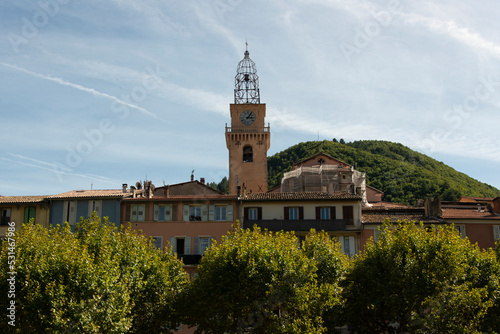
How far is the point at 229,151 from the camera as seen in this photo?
68812 mm

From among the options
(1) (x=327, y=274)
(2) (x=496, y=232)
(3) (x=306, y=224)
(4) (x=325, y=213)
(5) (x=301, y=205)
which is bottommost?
(1) (x=327, y=274)

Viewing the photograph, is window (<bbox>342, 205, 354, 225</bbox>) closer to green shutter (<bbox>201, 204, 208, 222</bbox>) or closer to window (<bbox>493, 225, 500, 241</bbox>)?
green shutter (<bbox>201, 204, 208, 222</bbox>)

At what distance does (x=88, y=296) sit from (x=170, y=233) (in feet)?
51.4

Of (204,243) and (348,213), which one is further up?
(348,213)

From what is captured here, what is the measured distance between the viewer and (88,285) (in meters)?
27.0

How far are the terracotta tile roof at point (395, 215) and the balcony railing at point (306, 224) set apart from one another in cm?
181

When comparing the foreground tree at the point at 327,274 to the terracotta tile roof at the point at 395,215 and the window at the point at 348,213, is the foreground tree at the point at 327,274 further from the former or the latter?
the terracotta tile roof at the point at 395,215

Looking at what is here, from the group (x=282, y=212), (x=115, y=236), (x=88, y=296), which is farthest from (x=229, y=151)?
(x=88, y=296)

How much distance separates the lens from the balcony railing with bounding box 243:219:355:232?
41.7 m

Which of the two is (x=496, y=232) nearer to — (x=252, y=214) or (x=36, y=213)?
(x=252, y=214)

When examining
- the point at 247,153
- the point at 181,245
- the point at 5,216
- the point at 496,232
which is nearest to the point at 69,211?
the point at 5,216

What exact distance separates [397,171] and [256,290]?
63784 millimetres

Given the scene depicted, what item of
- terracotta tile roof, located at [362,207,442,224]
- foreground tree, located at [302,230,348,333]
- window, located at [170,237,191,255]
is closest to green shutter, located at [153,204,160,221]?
window, located at [170,237,191,255]

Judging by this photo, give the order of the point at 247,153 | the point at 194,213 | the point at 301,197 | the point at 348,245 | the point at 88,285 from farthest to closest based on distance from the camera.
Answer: the point at 247,153 < the point at 301,197 < the point at 194,213 < the point at 348,245 < the point at 88,285
